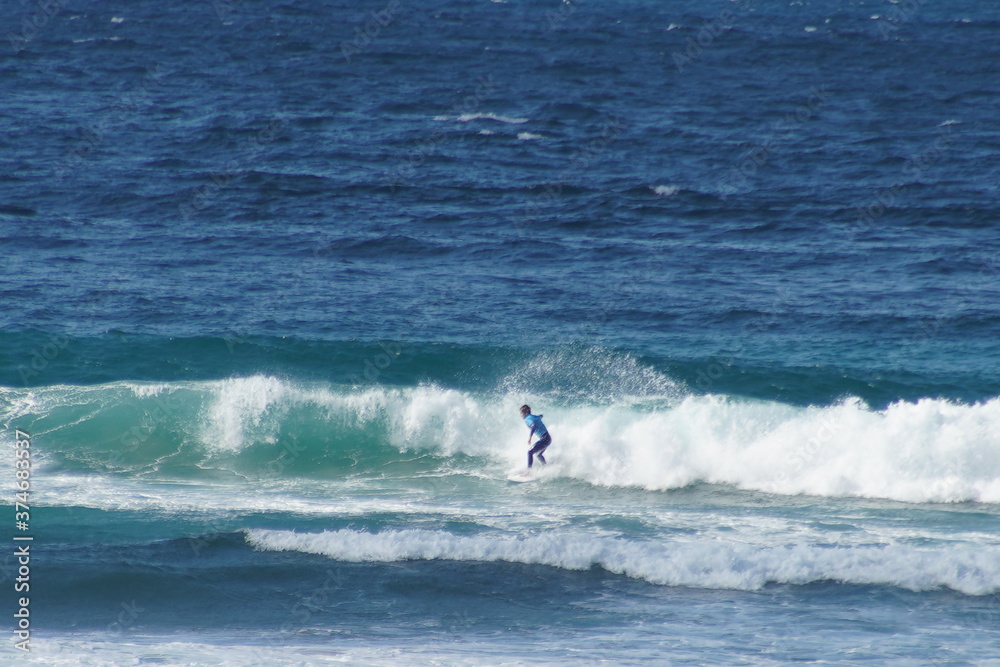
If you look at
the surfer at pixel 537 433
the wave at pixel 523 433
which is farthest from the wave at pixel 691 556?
the wave at pixel 523 433

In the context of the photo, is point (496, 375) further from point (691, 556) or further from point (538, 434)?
point (691, 556)

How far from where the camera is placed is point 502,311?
25.0 meters

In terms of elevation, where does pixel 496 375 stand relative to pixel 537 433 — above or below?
above

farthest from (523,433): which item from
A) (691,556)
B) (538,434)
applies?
(691,556)

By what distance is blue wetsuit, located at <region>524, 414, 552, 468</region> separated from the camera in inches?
738

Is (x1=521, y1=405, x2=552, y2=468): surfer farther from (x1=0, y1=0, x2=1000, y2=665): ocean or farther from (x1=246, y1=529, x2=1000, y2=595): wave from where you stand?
(x1=246, y1=529, x2=1000, y2=595): wave

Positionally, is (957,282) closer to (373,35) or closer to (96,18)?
(373,35)

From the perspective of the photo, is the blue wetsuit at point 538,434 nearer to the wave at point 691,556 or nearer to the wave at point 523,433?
the wave at point 523,433

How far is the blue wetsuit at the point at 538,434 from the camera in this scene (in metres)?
18.7

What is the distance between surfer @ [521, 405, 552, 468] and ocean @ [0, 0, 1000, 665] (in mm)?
422

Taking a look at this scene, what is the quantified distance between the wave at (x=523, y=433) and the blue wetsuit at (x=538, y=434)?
0.52m

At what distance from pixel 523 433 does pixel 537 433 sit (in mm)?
1690

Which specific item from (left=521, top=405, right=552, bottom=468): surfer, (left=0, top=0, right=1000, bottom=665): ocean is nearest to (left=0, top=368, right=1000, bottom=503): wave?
(left=0, top=0, right=1000, bottom=665): ocean

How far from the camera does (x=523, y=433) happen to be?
20625mm
